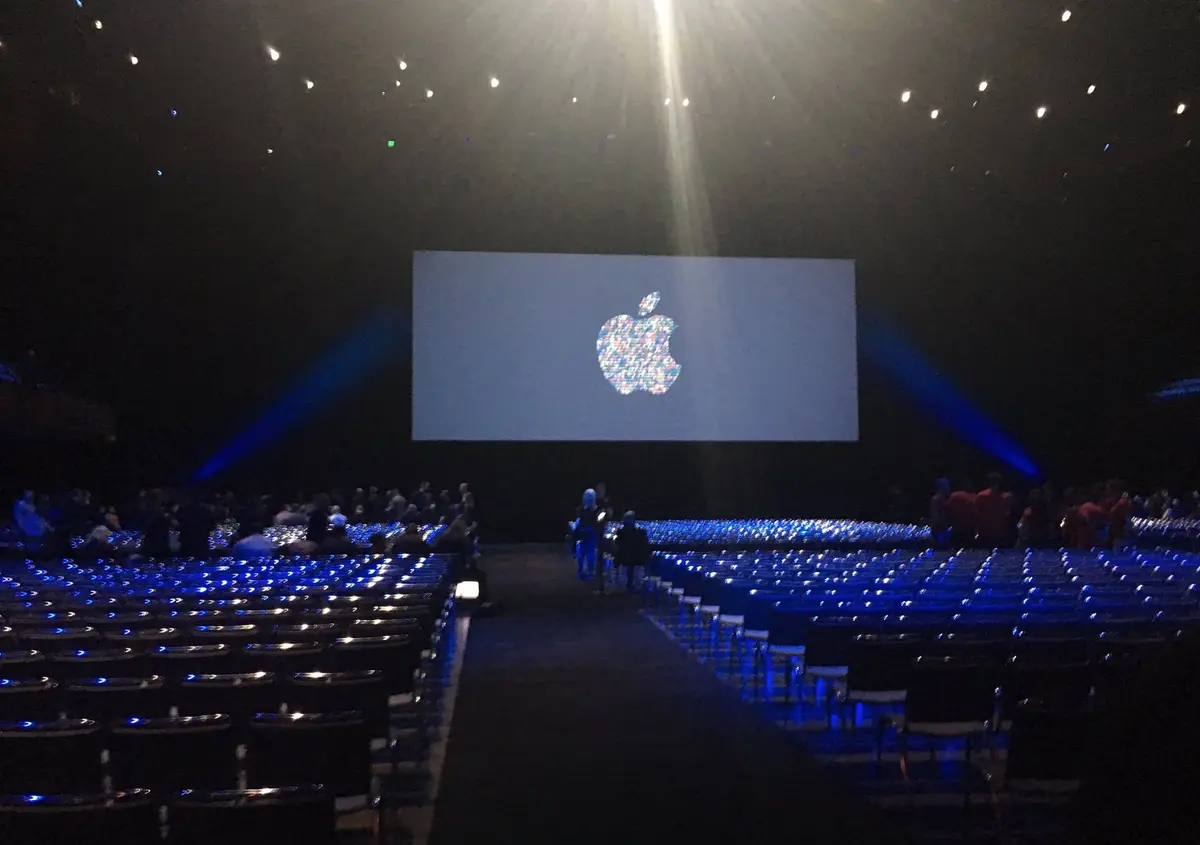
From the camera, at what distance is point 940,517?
1382 cm

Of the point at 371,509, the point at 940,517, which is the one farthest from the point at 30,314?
the point at 940,517

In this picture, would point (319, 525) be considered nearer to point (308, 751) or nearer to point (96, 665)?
point (96, 665)

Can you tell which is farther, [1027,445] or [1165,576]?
[1027,445]

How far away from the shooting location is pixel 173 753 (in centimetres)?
342

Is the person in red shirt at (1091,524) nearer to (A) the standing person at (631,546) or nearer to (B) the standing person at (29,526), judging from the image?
(A) the standing person at (631,546)

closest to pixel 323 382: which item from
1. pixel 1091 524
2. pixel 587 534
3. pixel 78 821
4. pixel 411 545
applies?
pixel 587 534

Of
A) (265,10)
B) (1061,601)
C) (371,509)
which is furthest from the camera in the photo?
(371,509)

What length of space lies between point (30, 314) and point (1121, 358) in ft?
74.2

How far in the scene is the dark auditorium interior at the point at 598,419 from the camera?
13.7 feet

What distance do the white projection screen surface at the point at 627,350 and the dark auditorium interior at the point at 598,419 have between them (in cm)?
8

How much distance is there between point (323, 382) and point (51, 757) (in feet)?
56.6

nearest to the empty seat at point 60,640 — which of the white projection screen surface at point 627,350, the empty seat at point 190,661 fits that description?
the empty seat at point 190,661

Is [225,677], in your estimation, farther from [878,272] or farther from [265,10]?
[878,272]

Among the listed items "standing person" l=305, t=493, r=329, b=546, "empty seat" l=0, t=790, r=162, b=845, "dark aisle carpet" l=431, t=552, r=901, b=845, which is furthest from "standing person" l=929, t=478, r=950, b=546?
"empty seat" l=0, t=790, r=162, b=845
